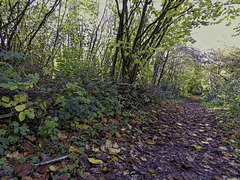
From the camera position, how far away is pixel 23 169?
1259mm

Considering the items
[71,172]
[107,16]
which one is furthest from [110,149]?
[107,16]

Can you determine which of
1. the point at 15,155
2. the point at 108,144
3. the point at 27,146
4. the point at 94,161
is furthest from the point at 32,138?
the point at 108,144

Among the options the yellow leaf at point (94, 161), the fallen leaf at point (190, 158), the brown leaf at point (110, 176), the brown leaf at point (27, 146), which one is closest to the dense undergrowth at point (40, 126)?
the brown leaf at point (27, 146)

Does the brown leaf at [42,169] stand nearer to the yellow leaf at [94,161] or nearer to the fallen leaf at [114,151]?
the yellow leaf at [94,161]

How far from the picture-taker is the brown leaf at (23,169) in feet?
3.95

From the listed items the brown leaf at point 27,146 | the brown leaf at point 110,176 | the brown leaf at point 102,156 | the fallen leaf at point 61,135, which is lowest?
the brown leaf at point 110,176

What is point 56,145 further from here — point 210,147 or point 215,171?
point 210,147

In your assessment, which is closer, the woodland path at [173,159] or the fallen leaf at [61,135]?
the woodland path at [173,159]

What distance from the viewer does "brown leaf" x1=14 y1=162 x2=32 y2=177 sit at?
47.4 inches

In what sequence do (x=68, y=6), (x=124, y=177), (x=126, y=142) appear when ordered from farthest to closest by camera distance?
(x=68, y=6) → (x=126, y=142) → (x=124, y=177)

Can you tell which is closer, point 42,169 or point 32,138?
point 42,169

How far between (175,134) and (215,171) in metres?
1.23

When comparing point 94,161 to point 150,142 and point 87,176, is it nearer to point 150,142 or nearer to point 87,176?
point 87,176

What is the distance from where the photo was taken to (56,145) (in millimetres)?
1676
